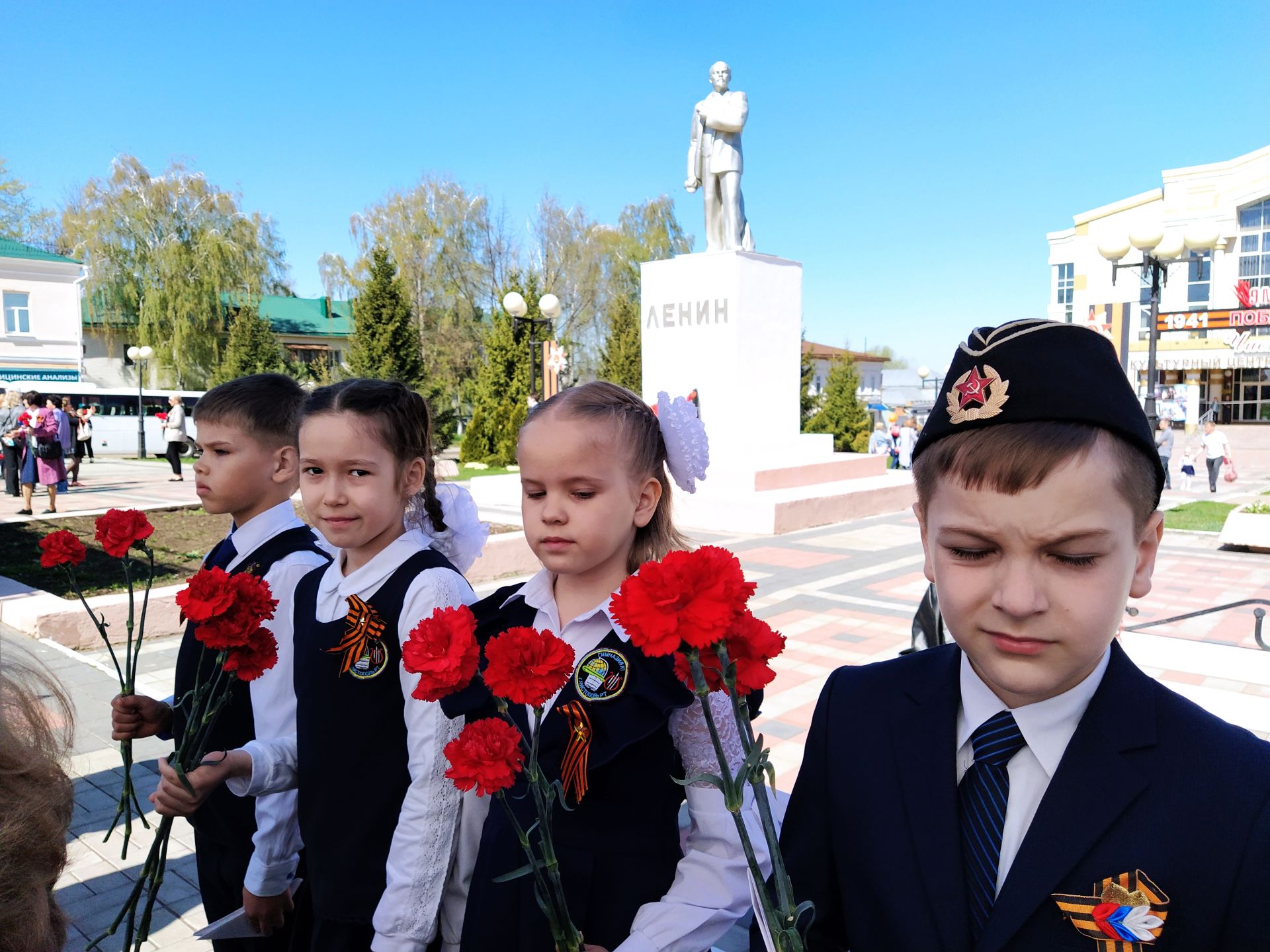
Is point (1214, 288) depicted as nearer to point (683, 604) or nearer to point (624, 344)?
point (624, 344)

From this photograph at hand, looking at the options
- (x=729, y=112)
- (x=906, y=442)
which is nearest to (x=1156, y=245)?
(x=729, y=112)

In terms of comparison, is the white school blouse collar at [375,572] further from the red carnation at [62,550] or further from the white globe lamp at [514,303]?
the white globe lamp at [514,303]

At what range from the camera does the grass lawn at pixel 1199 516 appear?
455 inches

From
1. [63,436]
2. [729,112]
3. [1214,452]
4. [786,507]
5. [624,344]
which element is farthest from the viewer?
[624,344]

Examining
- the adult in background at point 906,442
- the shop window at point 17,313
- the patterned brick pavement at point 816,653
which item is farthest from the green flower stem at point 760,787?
the shop window at point 17,313

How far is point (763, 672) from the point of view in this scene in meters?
0.76

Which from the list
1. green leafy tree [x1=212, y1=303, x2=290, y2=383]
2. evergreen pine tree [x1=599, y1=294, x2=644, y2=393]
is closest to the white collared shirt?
evergreen pine tree [x1=599, y1=294, x2=644, y2=393]

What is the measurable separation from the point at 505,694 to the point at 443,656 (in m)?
0.16

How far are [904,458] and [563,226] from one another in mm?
20846

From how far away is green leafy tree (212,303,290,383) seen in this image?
31.5m

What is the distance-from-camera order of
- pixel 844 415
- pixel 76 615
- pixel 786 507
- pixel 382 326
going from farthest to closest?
1. pixel 844 415
2. pixel 382 326
3. pixel 786 507
4. pixel 76 615

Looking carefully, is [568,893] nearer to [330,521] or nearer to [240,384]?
[330,521]

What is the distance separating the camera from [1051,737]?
979mm

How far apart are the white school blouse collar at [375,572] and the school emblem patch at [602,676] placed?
57 centimetres
